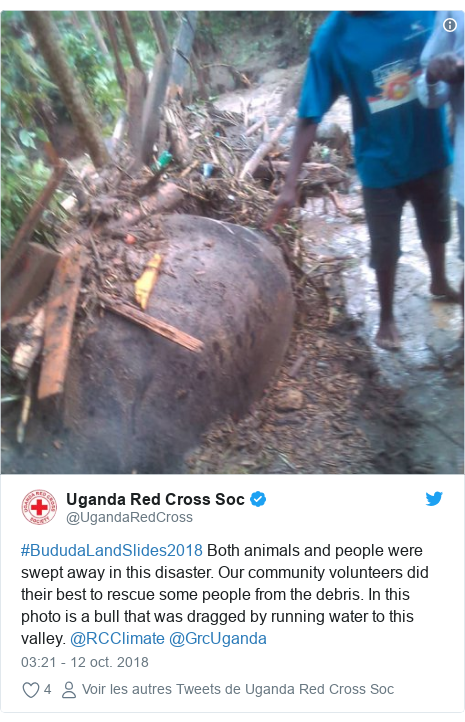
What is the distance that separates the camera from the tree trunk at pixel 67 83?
1.85 m

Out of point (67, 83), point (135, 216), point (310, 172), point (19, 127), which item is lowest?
point (135, 216)

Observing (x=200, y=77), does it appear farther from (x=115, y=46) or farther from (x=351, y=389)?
(x=351, y=389)

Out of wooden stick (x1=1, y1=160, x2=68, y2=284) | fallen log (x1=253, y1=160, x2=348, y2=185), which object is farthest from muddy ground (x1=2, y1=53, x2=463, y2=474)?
wooden stick (x1=1, y1=160, x2=68, y2=284)

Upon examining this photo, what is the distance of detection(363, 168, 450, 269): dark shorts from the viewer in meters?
2.04

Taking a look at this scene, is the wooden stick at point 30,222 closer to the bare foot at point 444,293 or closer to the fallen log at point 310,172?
the fallen log at point 310,172

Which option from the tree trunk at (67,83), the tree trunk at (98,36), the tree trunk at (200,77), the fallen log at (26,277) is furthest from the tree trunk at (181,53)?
the fallen log at (26,277)
